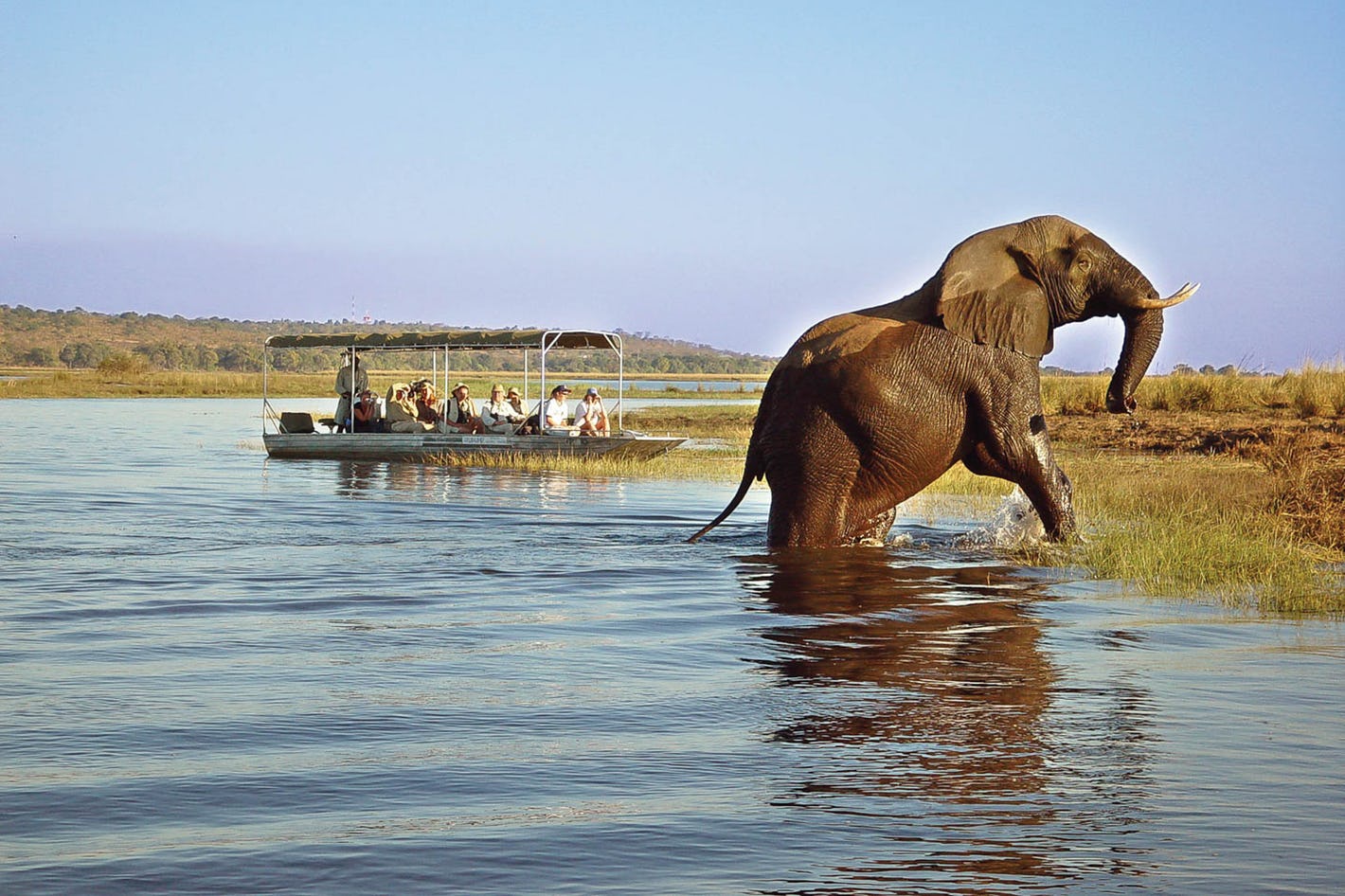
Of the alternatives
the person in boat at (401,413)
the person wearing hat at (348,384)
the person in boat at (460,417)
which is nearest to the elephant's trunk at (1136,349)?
the person in boat at (460,417)

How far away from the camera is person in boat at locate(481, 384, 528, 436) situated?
26.7m

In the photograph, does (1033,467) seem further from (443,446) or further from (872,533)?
(443,446)

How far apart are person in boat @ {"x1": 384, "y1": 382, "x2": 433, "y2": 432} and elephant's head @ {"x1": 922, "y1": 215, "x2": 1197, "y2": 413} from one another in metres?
16.6

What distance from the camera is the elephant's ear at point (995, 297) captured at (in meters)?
11.1

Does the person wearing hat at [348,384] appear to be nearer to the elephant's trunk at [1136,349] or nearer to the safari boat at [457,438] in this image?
the safari boat at [457,438]

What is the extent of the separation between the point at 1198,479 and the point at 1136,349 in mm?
6002

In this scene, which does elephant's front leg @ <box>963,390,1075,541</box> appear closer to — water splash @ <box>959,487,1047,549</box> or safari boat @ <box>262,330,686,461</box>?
water splash @ <box>959,487,1047,549</box>

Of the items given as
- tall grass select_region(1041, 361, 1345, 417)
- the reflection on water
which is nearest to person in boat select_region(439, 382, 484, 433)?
tall grass select_region(1041, 361, 1345, 417)

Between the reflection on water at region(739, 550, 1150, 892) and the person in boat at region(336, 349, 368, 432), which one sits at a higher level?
the person in boat at region(336, 349, 368, 432)

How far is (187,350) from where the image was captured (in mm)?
123312

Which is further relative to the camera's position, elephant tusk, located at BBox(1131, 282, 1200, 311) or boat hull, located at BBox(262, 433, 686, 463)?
boat hull, located at BBox(262, 433, 686, 463)

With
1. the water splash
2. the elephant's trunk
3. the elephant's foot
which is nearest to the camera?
the elephant's trunk

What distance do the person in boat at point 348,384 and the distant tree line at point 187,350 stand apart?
44140 mm

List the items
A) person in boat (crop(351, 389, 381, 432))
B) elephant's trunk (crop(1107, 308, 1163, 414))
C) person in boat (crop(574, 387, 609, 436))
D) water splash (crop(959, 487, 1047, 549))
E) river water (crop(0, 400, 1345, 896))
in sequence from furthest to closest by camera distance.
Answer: person in boat (crop(351, 389, 381, 432))
person in boat (crop(574, 387, 609, 436))
water splash (crop(959, 487, 1047, 549))
elephant's trunk (crop(1107, 308, 1163, 414))
river water (crop(0, 400, 1345, 896))
